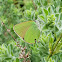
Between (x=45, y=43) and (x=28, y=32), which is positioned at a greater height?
(x=28, y=32)

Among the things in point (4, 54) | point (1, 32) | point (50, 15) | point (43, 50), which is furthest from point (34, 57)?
point (1, 32)

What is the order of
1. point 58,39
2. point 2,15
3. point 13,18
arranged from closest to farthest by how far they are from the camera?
point 58,39, point 2,15, point 13,18

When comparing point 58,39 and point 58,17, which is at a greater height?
point 58,17

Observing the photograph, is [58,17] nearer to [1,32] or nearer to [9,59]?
[9,59]

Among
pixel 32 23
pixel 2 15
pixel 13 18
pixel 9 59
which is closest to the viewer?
pixel 32 23

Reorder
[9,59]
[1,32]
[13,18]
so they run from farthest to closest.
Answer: [13,18] → [1,32] → [9,59]

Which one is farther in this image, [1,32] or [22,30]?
[1,32]

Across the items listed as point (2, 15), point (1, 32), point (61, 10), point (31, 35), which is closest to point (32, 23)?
point (31, 35)

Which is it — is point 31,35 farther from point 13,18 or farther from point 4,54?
point 13,18

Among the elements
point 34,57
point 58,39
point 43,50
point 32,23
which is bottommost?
point 34,57
